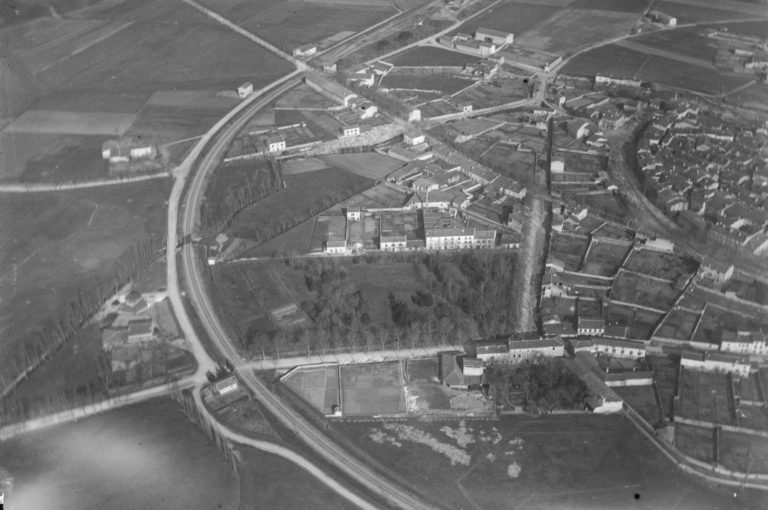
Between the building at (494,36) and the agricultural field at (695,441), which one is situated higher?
the building at (494,36)

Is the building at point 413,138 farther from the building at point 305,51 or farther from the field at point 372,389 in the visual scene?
the field at point 372,389

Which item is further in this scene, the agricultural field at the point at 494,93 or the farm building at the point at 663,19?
the farm building at the point at 663,19

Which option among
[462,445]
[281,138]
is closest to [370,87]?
[281,138]

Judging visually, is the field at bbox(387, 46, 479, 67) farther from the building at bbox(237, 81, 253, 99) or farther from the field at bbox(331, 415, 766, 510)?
the field at bbox(331, 415, 766, 510)

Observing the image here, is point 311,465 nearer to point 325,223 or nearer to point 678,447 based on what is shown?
point 678,447

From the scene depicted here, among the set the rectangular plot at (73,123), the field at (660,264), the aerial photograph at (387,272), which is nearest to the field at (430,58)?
the aerial photograph at (387,272)

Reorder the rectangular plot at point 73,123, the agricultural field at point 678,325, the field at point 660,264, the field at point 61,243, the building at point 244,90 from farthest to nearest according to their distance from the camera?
the building at point 244,90
the rectangular plot at point 73,123
the field at point 660,264
the field at point 61,243
the agricultural field at point 678,325

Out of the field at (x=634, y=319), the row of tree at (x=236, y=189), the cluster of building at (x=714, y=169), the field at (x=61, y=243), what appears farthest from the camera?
the row of tree at (x=236, y=189)
